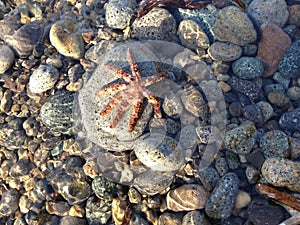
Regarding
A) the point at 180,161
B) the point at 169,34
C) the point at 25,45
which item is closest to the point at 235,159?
the point at 180,161

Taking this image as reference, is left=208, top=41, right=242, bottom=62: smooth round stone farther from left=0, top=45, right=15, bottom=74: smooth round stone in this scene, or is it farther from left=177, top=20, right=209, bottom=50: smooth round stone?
left=0, top=45, right=15, bottom=74: smooth round stone

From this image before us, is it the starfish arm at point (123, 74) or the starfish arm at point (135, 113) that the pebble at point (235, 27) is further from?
the starfish arm at point (135, 113)

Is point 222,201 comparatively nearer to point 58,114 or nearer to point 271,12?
point 58,114

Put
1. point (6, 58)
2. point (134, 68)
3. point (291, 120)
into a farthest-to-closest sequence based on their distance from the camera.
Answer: point (6, 58)
point (134, 68)
point (291, 120)

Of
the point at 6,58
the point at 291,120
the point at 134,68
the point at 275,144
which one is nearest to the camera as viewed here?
the point at 275,144

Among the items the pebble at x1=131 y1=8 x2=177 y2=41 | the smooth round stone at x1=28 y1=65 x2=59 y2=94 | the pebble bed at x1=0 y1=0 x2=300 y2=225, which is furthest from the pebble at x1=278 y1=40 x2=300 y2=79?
the smooth round stone at x1=28 y1=65 x2=59 y2=94

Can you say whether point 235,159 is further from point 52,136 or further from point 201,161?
point 52,136

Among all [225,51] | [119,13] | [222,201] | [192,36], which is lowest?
[222,201]

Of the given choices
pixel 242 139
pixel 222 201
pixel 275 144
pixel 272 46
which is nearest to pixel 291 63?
pixel 272 46
